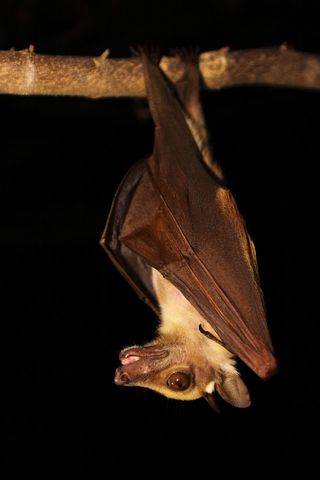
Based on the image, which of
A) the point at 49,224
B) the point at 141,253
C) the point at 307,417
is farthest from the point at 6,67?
the point at 307,417

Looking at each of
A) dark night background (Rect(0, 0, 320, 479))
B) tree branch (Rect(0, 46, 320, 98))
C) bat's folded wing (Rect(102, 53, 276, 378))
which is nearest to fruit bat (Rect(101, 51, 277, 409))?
bat's folded wing (Rect(102, 53, 276, 378))

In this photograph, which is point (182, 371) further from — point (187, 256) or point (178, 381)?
point (187, 256)

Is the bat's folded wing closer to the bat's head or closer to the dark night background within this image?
the bat's head

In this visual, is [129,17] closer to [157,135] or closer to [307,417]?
[157,135]

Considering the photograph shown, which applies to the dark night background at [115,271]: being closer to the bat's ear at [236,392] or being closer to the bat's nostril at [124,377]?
the bat's ear at [236,392]

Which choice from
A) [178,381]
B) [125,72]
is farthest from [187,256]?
[125,72]

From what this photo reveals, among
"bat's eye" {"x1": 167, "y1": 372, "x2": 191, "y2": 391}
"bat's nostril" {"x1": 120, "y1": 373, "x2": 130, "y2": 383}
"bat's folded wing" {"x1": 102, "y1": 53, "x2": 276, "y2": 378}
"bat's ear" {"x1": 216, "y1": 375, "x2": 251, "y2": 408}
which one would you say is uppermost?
"bat's folded wing" {"x1": 102, "y1": 53, "x2": 276, "y2": 378}
